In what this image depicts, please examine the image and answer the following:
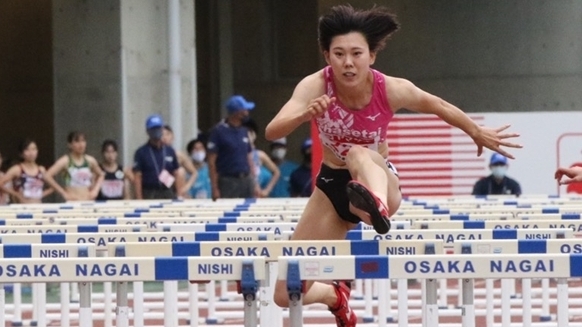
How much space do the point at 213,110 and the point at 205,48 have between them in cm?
127

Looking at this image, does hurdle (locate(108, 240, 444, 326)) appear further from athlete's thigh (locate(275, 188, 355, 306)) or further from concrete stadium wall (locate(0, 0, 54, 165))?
concrete stadium wall (locate(0, 0, 54, 165))

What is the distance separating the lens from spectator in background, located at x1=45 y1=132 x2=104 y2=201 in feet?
58.7

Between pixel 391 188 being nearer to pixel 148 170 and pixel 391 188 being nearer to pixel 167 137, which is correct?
pixel 148 170

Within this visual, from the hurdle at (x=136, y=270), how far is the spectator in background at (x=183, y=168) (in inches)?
482

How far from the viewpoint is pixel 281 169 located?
22484 mm

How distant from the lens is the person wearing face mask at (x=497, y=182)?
18.5 metres

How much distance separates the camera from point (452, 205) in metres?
14.0

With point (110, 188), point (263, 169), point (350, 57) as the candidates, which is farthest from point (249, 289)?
point (263, 169)

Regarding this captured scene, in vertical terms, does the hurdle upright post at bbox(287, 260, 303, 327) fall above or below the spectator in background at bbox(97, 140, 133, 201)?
below

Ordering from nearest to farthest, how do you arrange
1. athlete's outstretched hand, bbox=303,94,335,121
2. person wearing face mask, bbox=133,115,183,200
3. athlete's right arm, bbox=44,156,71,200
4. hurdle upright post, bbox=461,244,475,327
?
hurdle upright post, bbox=461,244,475,327
athlete's outstretched hand, bbox=303,94,335,121
athlete's right arm, bbox=44,156,71,200
person wearing face mask, bbox=133,115,183,200

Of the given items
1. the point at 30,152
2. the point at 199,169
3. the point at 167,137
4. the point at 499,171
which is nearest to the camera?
the point at 30,152

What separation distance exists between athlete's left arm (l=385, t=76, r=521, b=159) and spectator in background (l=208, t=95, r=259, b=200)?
990 cm

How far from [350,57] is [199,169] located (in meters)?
12.5

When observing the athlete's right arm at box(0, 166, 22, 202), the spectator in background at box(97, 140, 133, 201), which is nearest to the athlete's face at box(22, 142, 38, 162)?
the athlete's right arm at box(0, 166, 22, 202)
